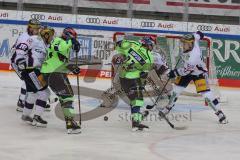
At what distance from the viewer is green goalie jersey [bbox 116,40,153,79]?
9.10 meters

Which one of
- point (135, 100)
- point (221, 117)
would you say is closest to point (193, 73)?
point (221, 117)

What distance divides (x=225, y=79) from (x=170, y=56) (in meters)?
3.08

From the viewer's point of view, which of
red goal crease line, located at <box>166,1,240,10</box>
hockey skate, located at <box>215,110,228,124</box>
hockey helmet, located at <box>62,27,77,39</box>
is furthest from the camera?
red goal crease line, located at <box>166,1,240,10</box>

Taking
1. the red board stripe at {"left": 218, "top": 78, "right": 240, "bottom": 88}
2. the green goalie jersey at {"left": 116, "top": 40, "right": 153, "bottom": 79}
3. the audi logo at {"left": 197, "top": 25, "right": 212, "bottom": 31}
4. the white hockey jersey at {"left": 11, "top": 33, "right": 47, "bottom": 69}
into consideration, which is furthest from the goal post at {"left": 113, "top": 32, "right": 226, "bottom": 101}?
the white hockey jersey at {"left": 11, "top": 33, "right": 47, "bottom": 69}

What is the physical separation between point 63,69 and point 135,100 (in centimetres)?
115

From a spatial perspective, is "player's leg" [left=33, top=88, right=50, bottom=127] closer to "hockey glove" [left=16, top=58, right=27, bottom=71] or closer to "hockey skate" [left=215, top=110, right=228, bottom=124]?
"hockey glove" [left=16, top=58, right=27, bottom=71]

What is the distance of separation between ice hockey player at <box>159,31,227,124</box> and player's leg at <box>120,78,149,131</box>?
1089 mm

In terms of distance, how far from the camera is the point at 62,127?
359 inches

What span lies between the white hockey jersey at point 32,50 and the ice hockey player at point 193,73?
7.22ft

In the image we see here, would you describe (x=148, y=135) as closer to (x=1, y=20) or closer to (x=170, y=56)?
(x=170, y=56)

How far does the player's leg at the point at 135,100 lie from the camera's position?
29.3 feet

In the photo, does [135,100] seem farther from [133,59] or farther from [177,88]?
[177,88]

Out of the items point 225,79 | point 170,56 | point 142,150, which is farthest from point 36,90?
point 225,79

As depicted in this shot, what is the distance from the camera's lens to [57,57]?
8719mm
